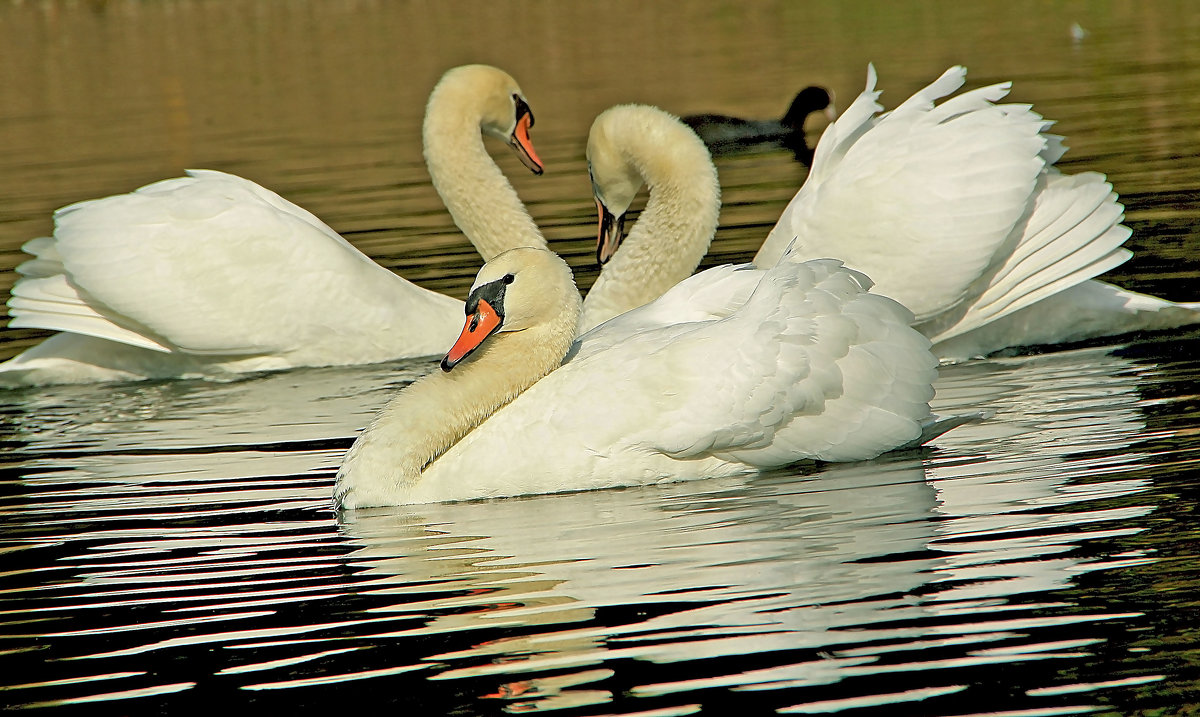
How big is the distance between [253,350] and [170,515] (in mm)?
3077

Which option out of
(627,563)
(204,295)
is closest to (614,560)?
(627,563)

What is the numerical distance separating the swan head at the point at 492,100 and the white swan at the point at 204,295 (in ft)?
3.75

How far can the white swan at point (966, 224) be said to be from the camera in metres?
8.33

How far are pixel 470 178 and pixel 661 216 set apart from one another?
163 cm

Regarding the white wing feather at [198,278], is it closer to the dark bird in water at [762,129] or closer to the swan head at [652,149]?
the swan head at [652,149]

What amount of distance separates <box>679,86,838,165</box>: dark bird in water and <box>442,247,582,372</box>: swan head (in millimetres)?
11423

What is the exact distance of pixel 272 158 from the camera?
18.8m

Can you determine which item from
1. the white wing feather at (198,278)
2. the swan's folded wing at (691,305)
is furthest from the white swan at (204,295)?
the swan's folded wing at (691,305)

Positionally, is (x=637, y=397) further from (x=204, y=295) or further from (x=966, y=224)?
(x=204, y=295)

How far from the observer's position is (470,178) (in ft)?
34.2

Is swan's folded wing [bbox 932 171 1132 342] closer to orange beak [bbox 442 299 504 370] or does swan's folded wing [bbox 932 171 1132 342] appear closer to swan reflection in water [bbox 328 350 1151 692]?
swan reflection in water [bbox 328 350 1151 692]

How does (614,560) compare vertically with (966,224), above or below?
below

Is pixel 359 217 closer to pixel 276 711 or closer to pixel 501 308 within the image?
pixel 501 308

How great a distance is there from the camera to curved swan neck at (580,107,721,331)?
9.16 m
